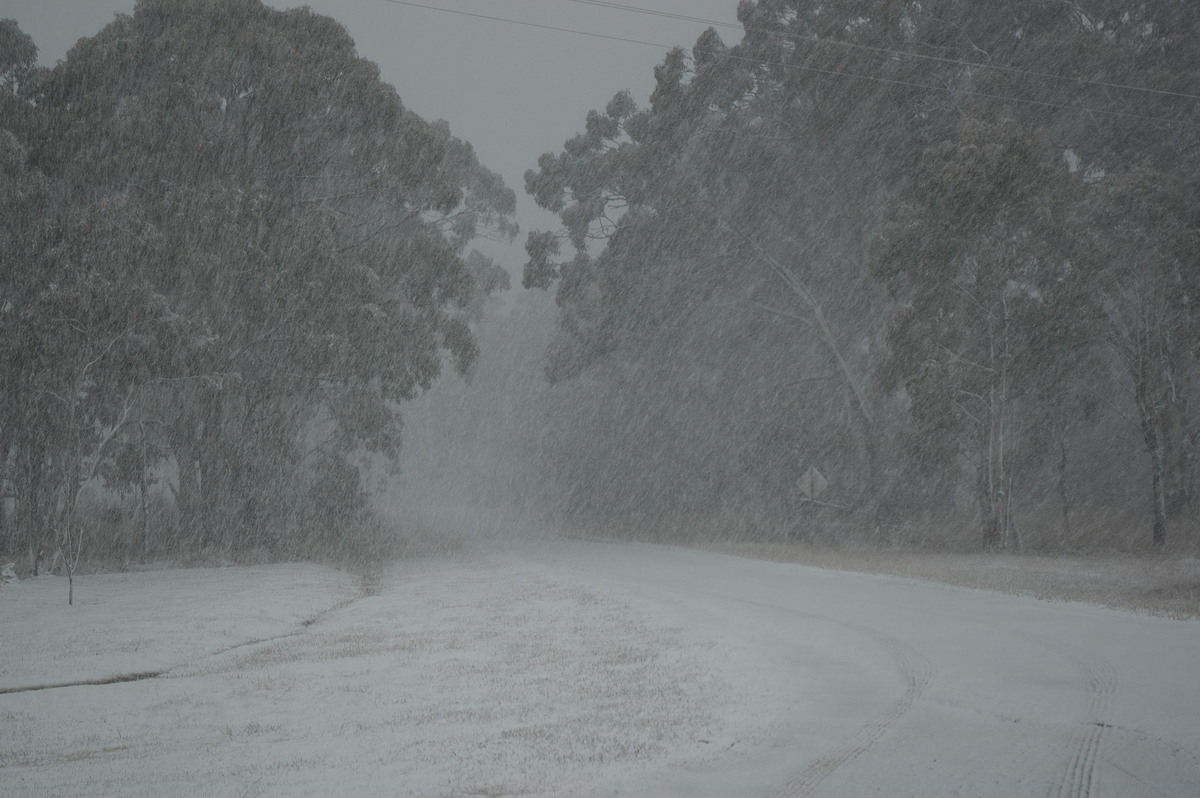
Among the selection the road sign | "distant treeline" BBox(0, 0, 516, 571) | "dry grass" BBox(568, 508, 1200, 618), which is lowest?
"dry grass" BBox(568, 508, 1200, 618)

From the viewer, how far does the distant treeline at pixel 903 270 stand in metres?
22.3

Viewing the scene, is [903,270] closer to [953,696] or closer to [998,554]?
[998,554]

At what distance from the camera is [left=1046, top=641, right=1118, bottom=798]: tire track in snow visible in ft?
15.5

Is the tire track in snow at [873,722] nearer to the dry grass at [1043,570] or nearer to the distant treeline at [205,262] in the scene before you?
the dry grass at [1043,570]

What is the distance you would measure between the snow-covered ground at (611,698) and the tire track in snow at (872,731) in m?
0.02

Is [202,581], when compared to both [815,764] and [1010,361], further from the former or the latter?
[1010,361]

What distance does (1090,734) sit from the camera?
5.70m

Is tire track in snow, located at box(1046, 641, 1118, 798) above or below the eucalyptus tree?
below

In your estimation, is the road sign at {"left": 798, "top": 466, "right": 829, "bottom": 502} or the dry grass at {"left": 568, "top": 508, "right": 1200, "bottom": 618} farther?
the road sign at {"left": 798, "top": 466, "right": 829, "bottom": 502}

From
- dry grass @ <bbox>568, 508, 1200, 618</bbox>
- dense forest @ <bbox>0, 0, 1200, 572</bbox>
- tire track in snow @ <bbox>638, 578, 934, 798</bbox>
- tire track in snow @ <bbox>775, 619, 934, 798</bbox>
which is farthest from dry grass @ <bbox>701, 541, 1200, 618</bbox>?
tire track in snow @ <bbox>775, 619, 934, 798</bbox>

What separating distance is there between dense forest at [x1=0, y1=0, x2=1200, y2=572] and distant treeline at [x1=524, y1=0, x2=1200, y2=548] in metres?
0.12

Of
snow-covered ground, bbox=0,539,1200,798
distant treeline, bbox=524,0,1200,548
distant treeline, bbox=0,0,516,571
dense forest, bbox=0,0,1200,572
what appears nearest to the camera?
snow-covered ground, bbox=0,539,1200,798

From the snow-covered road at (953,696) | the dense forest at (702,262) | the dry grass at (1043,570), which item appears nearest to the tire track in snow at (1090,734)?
the snow-covered road at (953,696)

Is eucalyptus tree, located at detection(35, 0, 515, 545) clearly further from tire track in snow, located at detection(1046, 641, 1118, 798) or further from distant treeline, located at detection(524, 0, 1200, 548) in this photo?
tire track in snow, located at detection(1046, 641, 1118, 798)
